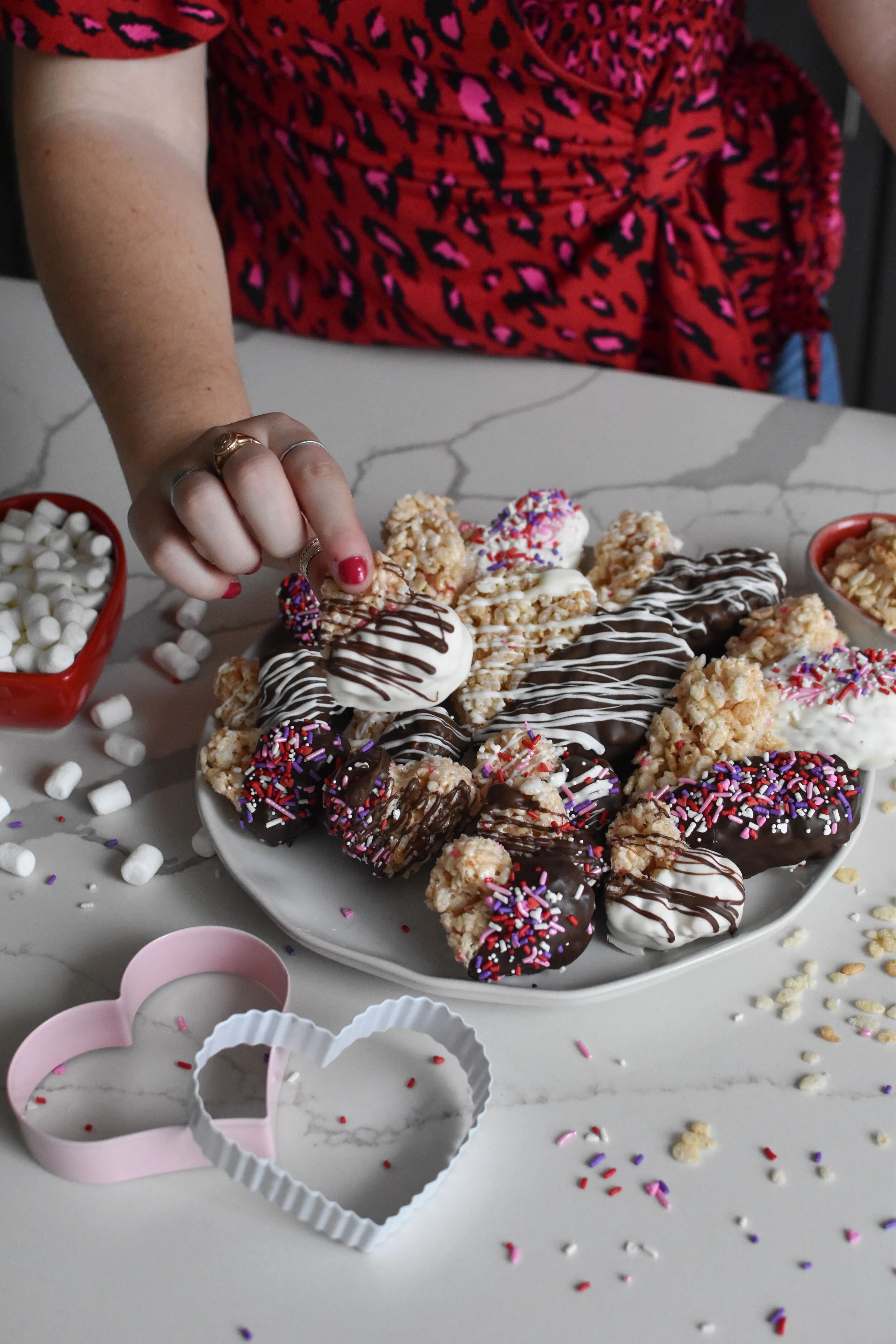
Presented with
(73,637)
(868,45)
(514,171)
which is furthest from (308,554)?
(868,45)

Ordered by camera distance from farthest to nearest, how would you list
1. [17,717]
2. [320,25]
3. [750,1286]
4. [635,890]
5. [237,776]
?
[320,25], [17,717], [237,776], [635,890], [750,1286]

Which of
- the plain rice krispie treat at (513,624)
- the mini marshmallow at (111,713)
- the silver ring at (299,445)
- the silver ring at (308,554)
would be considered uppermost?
the silver ring at (299,445)

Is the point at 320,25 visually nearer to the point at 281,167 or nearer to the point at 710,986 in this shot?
the point at 281,167

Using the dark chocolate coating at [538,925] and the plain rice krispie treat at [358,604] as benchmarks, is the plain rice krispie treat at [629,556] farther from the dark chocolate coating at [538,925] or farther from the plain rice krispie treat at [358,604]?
the dark chocolate coating at [538,925]

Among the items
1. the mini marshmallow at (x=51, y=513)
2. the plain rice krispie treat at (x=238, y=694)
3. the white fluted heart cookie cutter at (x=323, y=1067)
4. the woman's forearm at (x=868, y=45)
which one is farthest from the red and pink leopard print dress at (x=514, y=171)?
the white fluted heart cookie cutter at (x=323, y=1067)

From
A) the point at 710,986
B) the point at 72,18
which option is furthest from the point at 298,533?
the point at 72,18

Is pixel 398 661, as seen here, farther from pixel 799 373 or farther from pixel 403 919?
pixel 799 373
